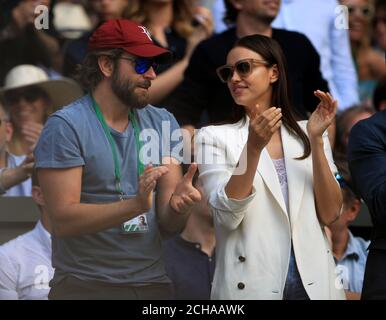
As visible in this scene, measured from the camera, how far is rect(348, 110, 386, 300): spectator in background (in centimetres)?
398

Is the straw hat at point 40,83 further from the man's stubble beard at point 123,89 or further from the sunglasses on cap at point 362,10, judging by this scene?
the sunglasses on cap at point 362,10

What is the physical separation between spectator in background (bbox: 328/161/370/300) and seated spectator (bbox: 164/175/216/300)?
60cm

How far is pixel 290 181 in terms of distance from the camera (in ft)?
13.3

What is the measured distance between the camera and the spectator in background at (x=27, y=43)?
494 cm

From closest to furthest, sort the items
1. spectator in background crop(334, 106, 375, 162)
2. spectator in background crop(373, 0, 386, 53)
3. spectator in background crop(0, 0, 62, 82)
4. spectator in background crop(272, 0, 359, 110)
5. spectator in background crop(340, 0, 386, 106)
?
1. spectator in background crop(0, 0, 62, 82)
2. spectator in background crop(334, 106, 375, 162)
3. spectator in background crop(272, 0, 359, 110)
4. spectator in background crop(340, 0, 386, 106)
5. spectator in background crop(373, 0, 386, 53)

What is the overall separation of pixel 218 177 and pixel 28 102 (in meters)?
1.16

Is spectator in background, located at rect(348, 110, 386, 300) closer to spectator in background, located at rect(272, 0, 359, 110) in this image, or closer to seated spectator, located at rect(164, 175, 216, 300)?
seated spectator, located at rect(164, 175, 216, 300)

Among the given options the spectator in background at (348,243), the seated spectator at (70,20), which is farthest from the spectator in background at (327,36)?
the seated spectator at (70,20)

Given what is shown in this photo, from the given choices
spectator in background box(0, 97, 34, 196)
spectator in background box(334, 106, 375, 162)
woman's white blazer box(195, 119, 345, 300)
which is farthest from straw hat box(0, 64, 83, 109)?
spectator in background box(334, 106, 375, 162)

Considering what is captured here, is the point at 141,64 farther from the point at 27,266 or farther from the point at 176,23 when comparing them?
the point at 176,23

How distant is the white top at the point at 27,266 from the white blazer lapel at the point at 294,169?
1029 mm

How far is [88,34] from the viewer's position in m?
5.03
